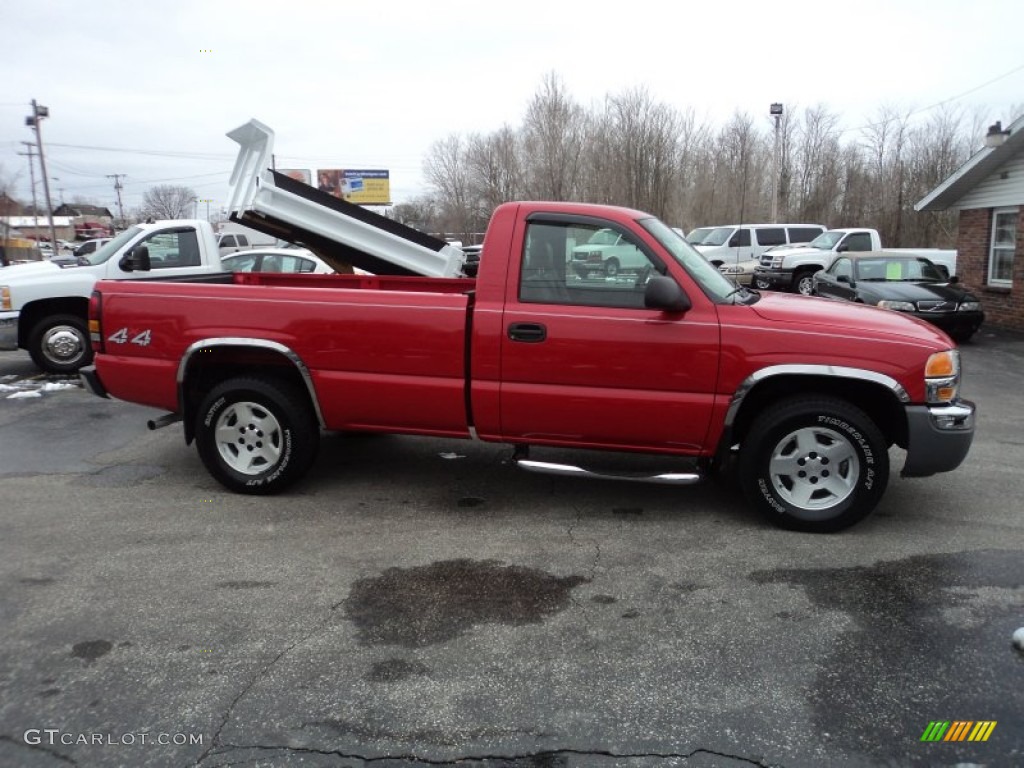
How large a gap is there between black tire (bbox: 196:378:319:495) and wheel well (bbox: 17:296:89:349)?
586 centimetres

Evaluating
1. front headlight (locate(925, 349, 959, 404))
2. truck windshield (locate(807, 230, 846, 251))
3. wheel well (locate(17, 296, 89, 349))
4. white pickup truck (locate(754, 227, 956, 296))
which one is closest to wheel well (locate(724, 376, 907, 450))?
front headlight (locate(925, 349, 959, 404))

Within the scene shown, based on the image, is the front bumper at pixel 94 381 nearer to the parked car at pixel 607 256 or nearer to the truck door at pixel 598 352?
the truck door at pixel 598 352

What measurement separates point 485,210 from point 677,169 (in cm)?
1549

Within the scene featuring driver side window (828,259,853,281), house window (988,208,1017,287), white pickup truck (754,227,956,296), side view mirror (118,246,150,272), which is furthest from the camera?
white pickup truck (754,227,956,296)

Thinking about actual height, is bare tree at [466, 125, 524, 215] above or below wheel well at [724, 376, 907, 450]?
above

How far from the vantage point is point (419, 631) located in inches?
137

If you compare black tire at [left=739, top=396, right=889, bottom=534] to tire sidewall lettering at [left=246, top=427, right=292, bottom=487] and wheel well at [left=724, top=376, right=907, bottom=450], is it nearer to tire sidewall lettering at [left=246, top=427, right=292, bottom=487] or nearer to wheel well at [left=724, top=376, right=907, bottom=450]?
wheel well at [left=724, top=376, right=907, bottom=450]

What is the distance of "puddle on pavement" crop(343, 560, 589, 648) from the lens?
3.50 m

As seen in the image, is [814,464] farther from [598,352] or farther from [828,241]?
[828,241]

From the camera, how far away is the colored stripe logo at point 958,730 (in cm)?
272

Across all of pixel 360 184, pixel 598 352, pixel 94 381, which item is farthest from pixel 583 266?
pixel 360 184

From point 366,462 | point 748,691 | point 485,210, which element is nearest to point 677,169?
point 485,210

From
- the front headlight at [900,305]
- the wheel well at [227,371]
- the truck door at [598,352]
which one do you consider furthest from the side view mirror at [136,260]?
the front headlight at [900,305]

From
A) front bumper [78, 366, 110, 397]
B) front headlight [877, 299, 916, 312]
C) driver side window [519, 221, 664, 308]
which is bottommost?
front headlight [877, 299, 916, 312]
